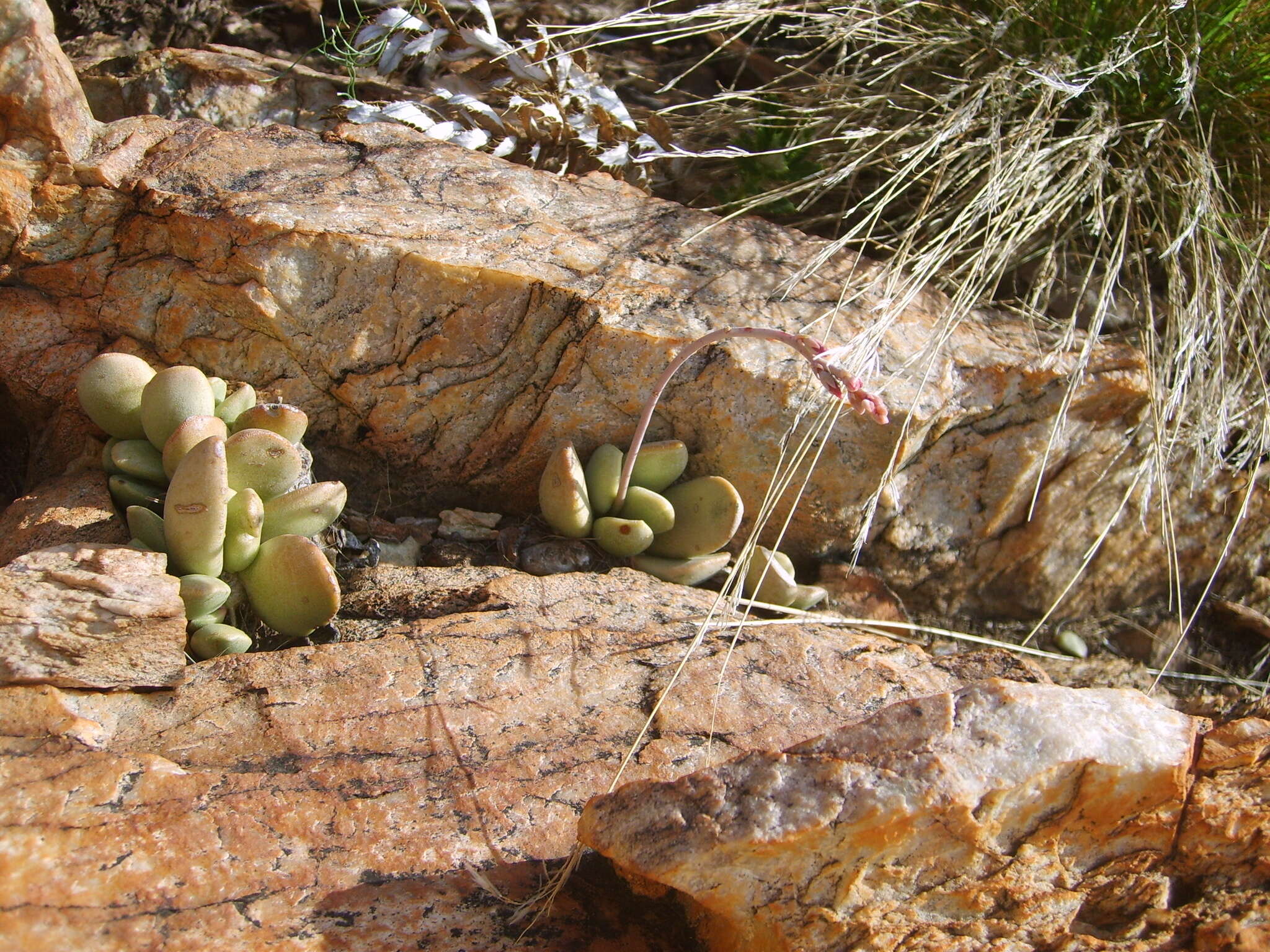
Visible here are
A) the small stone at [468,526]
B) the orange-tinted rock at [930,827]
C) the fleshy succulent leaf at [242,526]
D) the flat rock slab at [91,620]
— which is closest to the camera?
the orange-tinted rock at [930,827]

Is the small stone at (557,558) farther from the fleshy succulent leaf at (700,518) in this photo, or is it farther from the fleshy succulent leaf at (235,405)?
the fleshy succulent leaf at (235,405)

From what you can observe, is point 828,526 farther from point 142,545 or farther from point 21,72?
point 21,72

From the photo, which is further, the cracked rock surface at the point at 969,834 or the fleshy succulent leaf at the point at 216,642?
the fleshy succulent leaf at the point at 216,642

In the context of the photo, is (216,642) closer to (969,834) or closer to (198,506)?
(198,506)

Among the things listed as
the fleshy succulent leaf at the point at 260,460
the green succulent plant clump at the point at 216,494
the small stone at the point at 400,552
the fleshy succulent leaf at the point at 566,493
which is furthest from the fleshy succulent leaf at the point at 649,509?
the fleshy succulent leaf at the point at 260,460

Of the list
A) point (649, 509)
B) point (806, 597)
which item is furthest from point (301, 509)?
point (806, 597)
